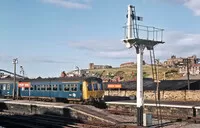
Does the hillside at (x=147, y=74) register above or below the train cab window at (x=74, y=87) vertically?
above

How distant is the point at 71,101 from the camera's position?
32.2m

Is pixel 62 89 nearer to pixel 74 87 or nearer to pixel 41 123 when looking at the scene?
pixel 74 87

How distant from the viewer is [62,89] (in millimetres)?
32812

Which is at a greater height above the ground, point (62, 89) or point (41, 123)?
point (62, 89)

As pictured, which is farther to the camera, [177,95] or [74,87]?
[177,95]

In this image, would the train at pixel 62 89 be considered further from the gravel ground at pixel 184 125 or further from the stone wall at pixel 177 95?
the stone wall at pixel 177 95

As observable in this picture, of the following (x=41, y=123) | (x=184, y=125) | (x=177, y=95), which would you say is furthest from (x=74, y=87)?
(x=177, y=95)

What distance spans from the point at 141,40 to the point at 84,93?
37.0ft

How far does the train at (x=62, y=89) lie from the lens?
100 feet

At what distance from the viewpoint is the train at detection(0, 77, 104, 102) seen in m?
30.6

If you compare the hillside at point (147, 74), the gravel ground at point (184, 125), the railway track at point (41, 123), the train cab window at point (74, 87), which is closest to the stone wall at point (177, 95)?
the train cab window at point (74, 87)

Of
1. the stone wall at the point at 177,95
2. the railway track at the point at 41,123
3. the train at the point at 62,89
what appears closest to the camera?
the railway track at the point at 41,123

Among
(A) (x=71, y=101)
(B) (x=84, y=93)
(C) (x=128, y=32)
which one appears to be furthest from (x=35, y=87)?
(C) (x=128, y=32)

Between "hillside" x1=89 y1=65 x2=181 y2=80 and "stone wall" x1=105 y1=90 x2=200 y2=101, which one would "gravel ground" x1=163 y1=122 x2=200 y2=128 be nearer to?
"stone wall" x1=105 y1=90 x2=200 y2=101
